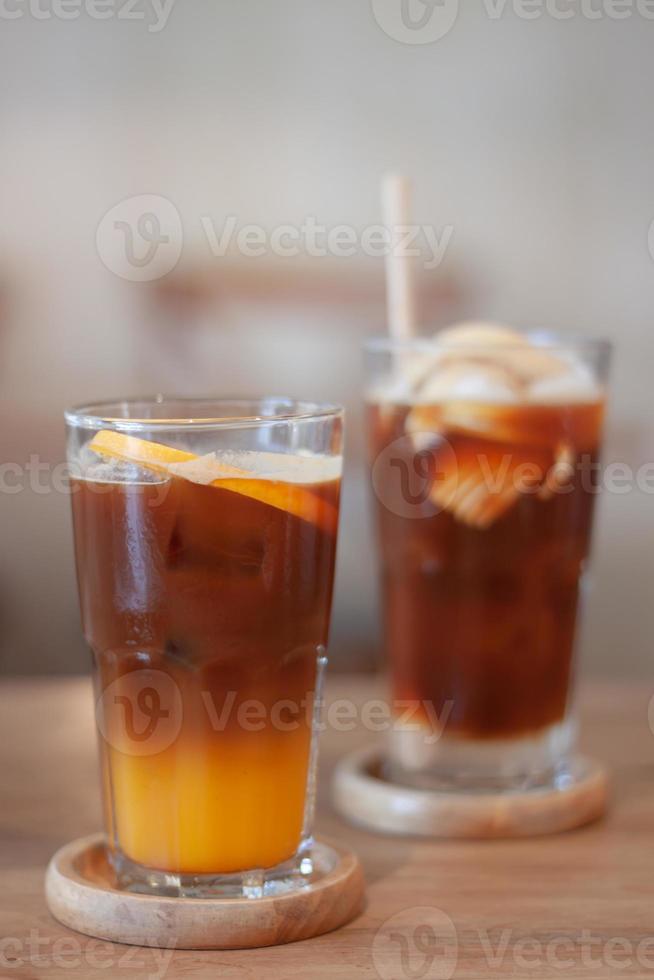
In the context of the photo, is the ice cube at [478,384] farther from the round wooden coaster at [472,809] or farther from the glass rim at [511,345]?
the round wooden coaster at [472,809]

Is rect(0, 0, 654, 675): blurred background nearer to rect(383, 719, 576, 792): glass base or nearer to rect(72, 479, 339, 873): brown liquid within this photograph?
rect(383, 719, 576, 792): glass base

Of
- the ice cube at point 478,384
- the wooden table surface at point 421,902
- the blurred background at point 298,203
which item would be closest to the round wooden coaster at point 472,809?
the wooden table surface at point 421,902

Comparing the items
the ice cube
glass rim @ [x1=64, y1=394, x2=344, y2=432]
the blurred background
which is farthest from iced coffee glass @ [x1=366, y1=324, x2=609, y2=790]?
the blurred background

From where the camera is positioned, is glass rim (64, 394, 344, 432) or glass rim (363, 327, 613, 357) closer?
glass rim (64, 394, 344, 432)

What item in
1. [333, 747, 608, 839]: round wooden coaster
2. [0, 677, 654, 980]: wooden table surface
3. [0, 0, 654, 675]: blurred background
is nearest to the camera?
[0, 677, 654, 980]: wooden table surface

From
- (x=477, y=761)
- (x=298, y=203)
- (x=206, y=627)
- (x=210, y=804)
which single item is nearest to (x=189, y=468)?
(x=206, y=627)

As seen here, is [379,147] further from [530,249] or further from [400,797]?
[400,797]

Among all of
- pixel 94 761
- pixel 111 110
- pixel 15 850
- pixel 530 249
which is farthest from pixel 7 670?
pixel 15 850

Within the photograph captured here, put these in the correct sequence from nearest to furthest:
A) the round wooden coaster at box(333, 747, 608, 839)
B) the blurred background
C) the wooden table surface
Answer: the wooden table surface → the round wooden coaster at box(333, 747, 608, 839) → the blurred background
